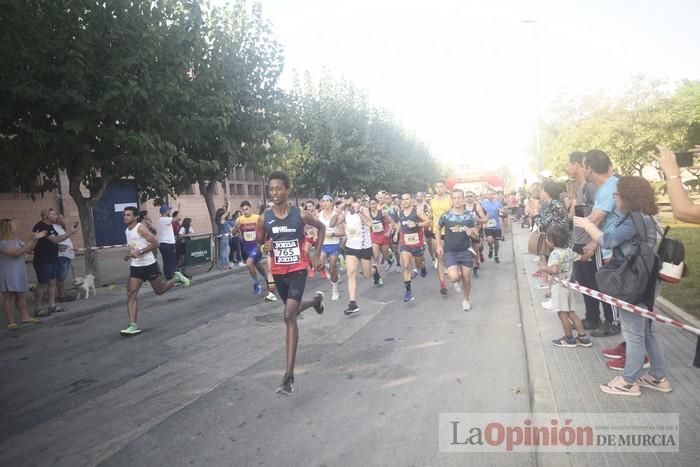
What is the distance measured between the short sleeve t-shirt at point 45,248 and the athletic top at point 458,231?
767 centimetres

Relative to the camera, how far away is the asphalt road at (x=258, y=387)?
3684 millimetres

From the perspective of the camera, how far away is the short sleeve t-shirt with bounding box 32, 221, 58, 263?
961 cm

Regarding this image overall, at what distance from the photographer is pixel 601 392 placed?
4.19m

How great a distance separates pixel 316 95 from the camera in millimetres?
28250

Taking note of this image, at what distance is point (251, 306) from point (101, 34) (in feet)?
21.6

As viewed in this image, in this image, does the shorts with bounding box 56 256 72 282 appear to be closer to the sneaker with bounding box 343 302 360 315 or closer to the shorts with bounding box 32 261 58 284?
the shorts with bounding box 32 261 58 284

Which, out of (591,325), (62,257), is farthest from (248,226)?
(591,325)

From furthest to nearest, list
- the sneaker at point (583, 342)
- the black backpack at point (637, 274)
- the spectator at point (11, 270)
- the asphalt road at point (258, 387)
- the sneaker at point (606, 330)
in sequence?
1. the spectator at point (11, 270)
2. the sneaker at point (606, 330)
3. the sneaker at point (583, 342)
4. the black backpack at point (637, 274)
5. the asphalt road at point (258, 387)

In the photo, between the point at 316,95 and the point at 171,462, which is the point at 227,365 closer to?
the point at 171,462

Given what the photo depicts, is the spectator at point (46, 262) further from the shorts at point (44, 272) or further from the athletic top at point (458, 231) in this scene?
the athletic top at point (458, 231)

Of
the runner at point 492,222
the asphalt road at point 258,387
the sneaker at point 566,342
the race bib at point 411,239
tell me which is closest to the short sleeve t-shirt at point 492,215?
the runner at point 492,222

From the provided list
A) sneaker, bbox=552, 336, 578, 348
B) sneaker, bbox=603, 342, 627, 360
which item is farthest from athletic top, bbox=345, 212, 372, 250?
sneaker, bbox=603, 342, 627, 360

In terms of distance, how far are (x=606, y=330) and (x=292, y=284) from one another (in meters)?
3.82

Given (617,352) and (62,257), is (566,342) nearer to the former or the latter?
(617,352)
